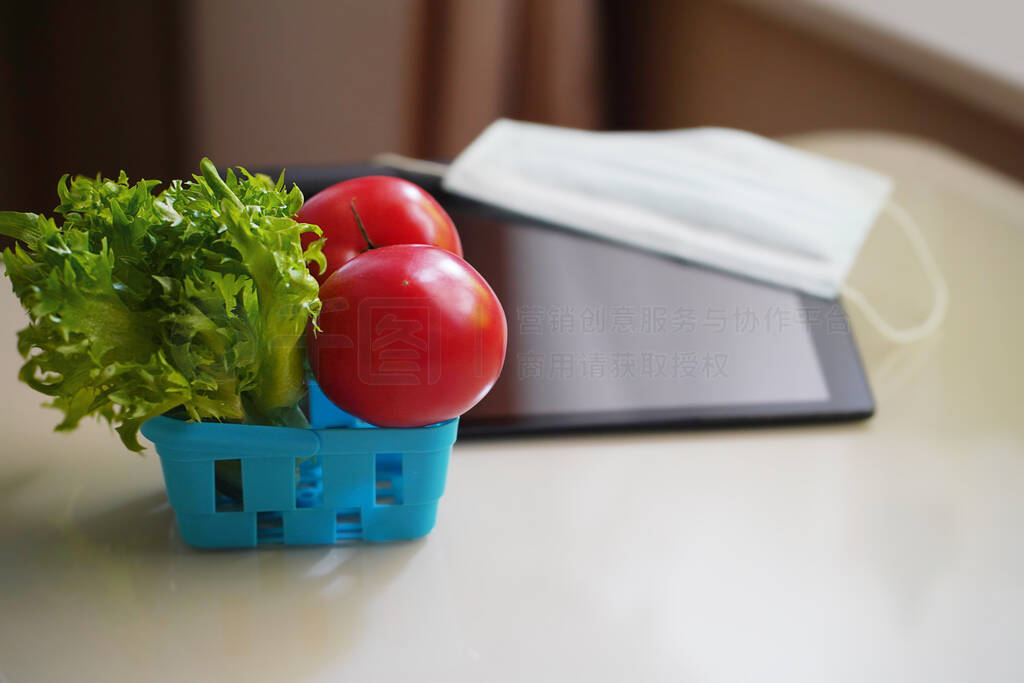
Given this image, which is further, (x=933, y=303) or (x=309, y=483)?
(x=933, y=303)

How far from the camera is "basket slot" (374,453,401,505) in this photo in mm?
554

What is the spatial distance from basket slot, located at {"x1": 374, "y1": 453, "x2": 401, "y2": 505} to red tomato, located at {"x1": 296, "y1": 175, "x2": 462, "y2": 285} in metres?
0.12

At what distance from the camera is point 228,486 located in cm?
51

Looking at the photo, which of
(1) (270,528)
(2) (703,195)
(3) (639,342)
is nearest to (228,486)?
(1) (270,528)

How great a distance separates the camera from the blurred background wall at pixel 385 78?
1311 millimetres

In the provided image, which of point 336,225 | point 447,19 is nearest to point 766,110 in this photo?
point 447,19

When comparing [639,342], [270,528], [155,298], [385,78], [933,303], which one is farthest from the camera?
[385,78]

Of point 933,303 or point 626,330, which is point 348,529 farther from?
point 933,303

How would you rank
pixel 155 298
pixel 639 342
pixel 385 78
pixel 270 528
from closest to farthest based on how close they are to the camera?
pixel 155 298 < pixel 270 528 < pixel 639 342 < pixel 385 78

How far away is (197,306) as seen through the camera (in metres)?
0.42

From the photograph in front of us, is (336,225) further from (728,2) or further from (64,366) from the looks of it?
(728,2)

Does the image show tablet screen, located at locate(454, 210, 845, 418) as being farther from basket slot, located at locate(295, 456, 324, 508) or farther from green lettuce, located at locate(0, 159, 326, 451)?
green lettuce, located at locate(0, 159, 326, 451)

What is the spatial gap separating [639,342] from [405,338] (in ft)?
1.03

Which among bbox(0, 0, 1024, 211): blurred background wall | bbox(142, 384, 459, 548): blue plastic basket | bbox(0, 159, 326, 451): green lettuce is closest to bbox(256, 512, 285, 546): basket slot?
bbox(142, 384, 459, 548): blue plastic basket
